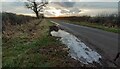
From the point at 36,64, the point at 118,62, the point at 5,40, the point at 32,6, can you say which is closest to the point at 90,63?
the point at 118,62

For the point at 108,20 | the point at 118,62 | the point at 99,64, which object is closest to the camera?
the point at 99,64

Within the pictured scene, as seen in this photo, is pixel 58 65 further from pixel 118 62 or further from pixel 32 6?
pixel 32 6

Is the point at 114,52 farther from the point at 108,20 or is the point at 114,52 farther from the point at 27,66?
the point at 108,20

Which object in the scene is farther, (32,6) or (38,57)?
(32,6)

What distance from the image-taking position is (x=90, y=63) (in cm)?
1340

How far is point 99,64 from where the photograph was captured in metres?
13.3

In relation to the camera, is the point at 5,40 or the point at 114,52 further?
the point at 5,40

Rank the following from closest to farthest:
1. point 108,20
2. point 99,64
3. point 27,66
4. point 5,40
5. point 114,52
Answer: point 27,66, point 99,64, point 114,52, point 5,40, point 108,20

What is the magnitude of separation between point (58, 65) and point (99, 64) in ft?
7.36

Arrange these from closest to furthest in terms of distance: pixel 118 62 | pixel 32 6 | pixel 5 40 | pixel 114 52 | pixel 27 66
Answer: pixel 27 66 → pixel 118 62 → pixel 114 52 → pixel 5 40 → pixel 32 6

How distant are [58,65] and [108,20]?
40.0 m

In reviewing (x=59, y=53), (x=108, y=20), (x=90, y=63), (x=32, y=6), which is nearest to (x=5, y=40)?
(x=59, y=53)

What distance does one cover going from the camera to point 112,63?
45.2ft

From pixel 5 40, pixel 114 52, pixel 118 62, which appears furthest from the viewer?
pixel 5 40
